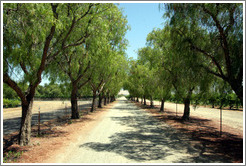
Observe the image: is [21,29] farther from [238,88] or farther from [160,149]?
[238,88]

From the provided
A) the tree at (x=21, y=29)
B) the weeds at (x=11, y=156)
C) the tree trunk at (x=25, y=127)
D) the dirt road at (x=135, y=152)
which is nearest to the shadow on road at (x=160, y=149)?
the dirt road at (x=135, y=152)

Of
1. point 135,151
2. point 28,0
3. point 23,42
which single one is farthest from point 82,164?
point 28,0

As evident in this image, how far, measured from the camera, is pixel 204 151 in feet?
21.3

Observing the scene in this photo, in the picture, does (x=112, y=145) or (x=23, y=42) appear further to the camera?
(x=112, y=145)

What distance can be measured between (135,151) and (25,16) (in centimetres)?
586

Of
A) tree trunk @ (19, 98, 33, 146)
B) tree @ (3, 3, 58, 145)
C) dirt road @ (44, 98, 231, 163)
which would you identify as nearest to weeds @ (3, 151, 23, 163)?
tree trunk @ (19, 98, 33, 146)

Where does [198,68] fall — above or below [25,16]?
below

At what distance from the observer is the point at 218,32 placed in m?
7.11

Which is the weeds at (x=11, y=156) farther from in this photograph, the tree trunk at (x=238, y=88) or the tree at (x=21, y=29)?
the tree trunk at (x=238, y=88)

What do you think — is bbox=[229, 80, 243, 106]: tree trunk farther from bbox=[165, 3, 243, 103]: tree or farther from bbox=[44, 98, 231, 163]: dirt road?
bbox=[44, 98, 231, 163]: dirt road

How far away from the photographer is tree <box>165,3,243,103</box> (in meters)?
6.20

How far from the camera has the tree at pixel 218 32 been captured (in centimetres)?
620

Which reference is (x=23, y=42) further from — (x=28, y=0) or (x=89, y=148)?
(x=89, y=148)

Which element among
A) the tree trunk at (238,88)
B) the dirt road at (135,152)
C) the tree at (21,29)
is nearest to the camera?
the tree at (21,29)
